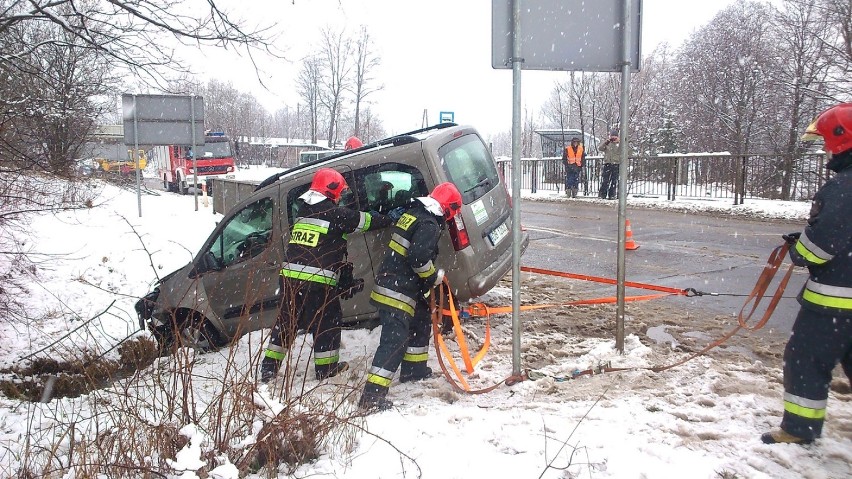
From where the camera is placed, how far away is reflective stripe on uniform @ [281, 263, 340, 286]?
14.6ft

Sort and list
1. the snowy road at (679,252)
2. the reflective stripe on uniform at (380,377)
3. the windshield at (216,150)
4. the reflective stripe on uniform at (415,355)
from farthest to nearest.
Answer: the windshield at (216,150), the snowy road at (679,252), the reflective stripe on uniform at (415,355), the reflective stripe on uniform at (380,377)

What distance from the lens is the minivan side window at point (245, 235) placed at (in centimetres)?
554

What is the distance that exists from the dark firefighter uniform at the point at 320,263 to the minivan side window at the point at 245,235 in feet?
3.47

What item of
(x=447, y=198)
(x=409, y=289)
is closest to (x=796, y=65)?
(x=447, y=198)

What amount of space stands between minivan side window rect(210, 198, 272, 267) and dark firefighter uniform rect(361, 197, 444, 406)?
69.7 inches

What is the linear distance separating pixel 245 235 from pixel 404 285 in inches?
90.2

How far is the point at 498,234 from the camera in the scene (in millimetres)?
5152

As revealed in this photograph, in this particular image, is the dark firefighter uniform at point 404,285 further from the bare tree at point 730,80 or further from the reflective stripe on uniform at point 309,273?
the bare tree at point 730,80

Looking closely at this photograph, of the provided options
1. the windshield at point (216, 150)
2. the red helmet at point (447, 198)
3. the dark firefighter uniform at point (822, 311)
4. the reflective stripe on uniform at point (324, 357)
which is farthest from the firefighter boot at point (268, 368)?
the windshield at point (216, 150)

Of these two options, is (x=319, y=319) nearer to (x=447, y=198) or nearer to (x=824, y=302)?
(x=447, y=198)

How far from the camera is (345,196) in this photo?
5.18 m

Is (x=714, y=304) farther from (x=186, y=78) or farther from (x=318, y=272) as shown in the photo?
(x=186, y=78)

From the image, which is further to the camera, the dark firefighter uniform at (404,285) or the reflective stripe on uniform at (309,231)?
the reflective stripe on uniform at (309,231)

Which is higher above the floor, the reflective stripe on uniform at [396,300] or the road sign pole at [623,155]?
the road sign pole at [623,155]
